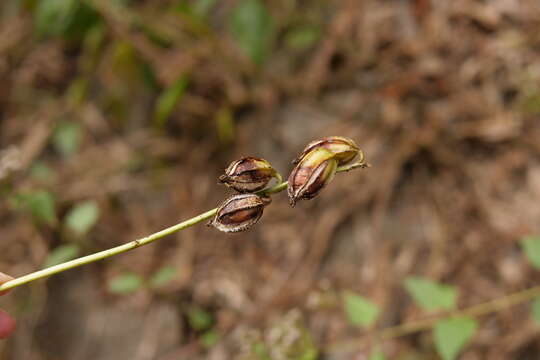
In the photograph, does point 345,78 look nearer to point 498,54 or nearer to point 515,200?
point 498,54

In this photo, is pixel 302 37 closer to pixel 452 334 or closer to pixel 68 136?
pixel 68 136

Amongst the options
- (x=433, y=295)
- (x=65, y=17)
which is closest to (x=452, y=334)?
(x=433, y=295)

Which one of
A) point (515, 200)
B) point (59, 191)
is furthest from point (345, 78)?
point (59, 191)

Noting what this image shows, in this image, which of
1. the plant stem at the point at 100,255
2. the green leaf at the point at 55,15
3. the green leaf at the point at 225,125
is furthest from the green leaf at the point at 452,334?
the green leaf at the point at 55,15

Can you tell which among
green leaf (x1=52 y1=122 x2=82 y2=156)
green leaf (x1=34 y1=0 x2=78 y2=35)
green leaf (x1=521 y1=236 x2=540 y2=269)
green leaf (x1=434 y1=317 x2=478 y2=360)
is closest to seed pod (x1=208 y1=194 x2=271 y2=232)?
green leaf (x1=434 y1=317 x2=478 y2=360)

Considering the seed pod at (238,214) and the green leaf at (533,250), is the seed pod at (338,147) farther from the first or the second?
the green leaf at (533,250)

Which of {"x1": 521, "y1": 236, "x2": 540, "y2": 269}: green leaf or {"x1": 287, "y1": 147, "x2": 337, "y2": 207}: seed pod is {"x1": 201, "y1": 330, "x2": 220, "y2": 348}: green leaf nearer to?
{"x1": 521, "y1": 236, "x2": 540, "y2": 269}: green leaf
